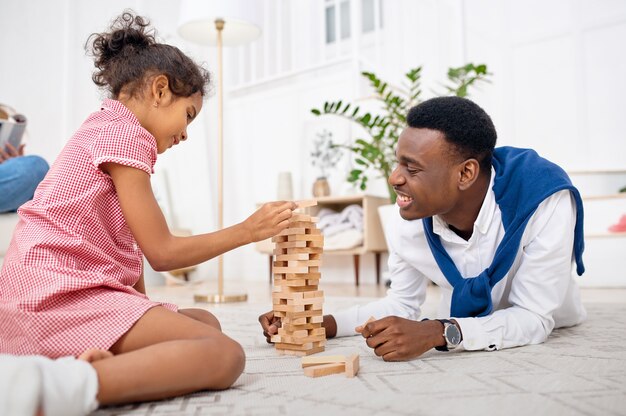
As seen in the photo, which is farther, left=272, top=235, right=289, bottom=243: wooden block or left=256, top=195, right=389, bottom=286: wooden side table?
left=256, top=195, right=389, bottom=286: wooden side table

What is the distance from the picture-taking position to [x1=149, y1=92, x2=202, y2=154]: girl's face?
1279mm

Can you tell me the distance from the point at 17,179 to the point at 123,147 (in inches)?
68.4

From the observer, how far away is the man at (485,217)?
1398mm

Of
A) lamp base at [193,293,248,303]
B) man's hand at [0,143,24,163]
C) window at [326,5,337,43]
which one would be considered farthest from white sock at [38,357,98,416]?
window at [326,5,337,43]

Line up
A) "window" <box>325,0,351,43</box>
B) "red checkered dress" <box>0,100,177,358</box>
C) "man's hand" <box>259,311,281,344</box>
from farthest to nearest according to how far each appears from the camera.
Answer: "window" <box>325,0,351,43</box>, "man's hand" <box>259,311,281,344</box>, "red checkered dress" <box>0,100,177,358</box>

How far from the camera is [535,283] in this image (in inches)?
55.8

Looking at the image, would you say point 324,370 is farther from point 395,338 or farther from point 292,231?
point 292,231

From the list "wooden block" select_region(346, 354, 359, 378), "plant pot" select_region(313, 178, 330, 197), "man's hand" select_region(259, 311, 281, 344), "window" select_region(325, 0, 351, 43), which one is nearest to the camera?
"wooden block" select_region(346, 354, 359, 378)

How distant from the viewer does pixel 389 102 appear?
3.79 metres

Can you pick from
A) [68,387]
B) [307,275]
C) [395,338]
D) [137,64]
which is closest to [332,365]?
[395,338]

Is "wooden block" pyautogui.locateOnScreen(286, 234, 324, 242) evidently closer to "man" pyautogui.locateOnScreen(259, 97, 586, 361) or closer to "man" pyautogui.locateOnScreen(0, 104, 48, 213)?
"man" pyautogui.locateOnScreen(259, 97, 586, 361)

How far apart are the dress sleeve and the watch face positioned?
2.51 feet

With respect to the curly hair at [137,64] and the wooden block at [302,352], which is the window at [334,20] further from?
the wooden block at [302,352]

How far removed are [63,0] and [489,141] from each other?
4441mm
